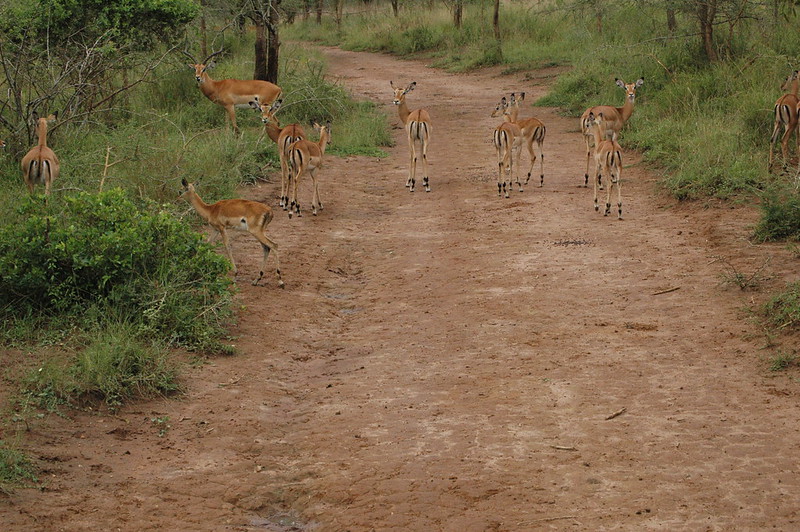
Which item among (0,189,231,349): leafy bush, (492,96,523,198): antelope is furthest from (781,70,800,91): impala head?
(0,189,231,349): leafy bush

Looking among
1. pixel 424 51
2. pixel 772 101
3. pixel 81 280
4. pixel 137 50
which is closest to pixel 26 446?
pixel 81 280

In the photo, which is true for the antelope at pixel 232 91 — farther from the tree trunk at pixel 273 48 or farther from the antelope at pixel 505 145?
the antelope at pixel 505 145

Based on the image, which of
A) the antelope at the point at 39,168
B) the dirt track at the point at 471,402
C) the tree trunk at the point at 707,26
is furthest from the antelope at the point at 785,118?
the antelope at the point at 39,168

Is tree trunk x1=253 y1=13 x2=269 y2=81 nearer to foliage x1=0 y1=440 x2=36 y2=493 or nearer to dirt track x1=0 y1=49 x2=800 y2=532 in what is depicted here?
dirt track x1=0 y1=49 x2=800 y2=532

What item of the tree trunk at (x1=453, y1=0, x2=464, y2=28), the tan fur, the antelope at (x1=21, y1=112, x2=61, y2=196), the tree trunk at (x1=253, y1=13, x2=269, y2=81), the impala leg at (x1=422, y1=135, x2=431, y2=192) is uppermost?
the tree trunk at (x1=453, y1=0, x2=464, y2=28)

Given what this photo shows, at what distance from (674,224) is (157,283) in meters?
6.03

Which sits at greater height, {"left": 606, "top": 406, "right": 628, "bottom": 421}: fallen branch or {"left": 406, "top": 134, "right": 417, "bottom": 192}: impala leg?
{"left": 406, "top": 134, "right": 417, "bottom": 192}: impala leg

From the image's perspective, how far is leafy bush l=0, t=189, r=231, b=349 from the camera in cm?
773

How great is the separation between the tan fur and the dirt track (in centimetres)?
478

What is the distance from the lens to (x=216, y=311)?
26.6 feet

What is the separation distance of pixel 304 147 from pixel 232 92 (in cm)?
421

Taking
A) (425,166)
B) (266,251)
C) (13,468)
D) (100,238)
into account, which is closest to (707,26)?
(425,166)

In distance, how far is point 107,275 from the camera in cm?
779

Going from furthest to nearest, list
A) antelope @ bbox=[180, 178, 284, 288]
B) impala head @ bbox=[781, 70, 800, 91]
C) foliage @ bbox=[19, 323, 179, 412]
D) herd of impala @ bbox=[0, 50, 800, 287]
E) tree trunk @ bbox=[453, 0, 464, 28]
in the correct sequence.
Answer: tree trunk @ bbox=[453, 0, 464, 28] → impala head @ bbox=[781, 70, 800, 91] → herd of impala @ bbox=[0, 50, 800, 287] → antelope @ bbox=[180, 178, 284, 288] → foliage @ bbox=[19, 323, 179, 412]
